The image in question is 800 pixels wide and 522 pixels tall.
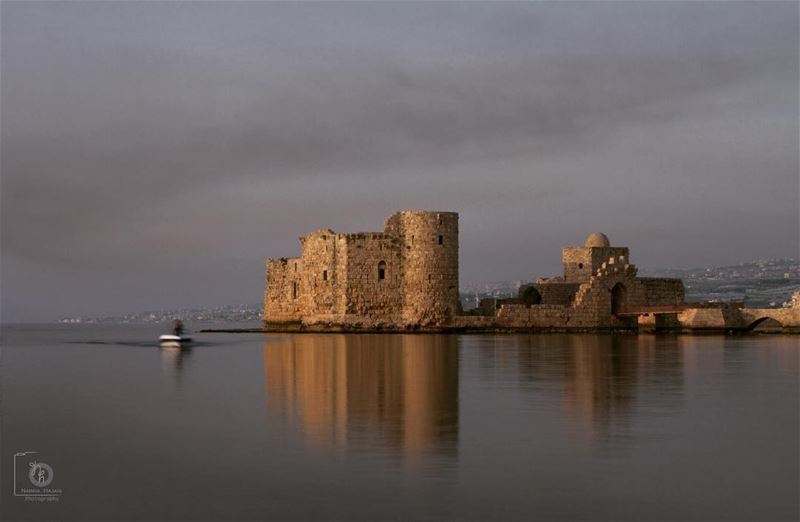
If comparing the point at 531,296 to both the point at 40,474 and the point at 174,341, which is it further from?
the point at 40,474

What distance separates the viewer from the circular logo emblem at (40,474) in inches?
333

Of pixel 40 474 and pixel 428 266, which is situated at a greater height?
pixel 428 266

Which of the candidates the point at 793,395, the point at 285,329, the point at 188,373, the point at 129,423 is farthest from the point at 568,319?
the point at 129,423

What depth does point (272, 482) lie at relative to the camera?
8.30 m

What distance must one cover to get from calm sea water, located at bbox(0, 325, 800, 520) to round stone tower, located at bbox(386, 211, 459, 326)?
64.8ft

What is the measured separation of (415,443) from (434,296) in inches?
1159

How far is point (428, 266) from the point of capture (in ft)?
128

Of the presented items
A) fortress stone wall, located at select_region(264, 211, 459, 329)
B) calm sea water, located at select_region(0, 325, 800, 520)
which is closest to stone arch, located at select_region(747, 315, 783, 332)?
fortress stone wall, located at select_region(264, 211, 459, 329)

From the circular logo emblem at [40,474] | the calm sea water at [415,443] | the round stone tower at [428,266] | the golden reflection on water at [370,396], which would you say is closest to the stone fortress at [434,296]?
the round stone tower at [428,266]

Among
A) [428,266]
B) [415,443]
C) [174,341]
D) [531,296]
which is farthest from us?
[531,296]

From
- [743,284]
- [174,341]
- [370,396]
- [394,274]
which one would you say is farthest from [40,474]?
[743,284]

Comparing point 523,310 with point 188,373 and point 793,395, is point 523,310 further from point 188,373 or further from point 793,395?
point 793,395

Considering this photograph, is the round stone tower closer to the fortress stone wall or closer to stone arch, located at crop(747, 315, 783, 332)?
the fortress stone wall

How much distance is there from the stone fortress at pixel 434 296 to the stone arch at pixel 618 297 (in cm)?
4
